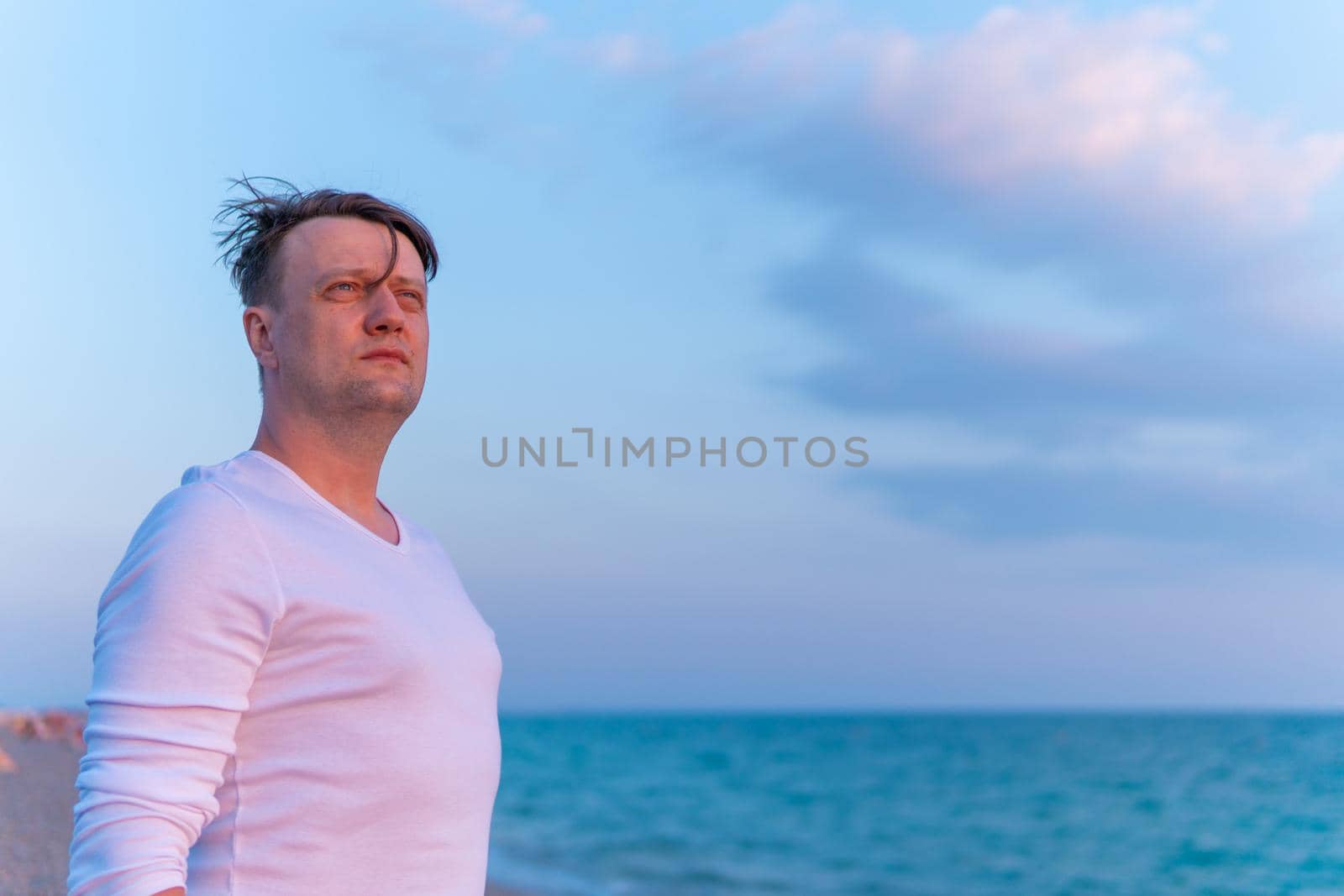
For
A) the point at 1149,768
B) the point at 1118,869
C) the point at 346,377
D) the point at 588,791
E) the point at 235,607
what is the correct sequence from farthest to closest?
1. the point at 1149,768
2. the point at 588,791
3. the point at 1118,869
4. the point at 346,377
5. the point at 235,607

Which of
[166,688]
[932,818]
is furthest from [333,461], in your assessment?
[932,818]

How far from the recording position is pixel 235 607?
1394 mm

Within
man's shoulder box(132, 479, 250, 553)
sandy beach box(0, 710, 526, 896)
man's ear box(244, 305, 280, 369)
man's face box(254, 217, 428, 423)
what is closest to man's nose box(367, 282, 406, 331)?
man's face box(254, 217, 428, 423)

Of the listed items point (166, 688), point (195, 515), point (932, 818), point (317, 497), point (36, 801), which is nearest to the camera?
point (166, 688)

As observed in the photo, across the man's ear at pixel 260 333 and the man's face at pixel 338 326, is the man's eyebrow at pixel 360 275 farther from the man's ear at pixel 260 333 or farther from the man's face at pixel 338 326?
the man's ear at pixel 260 333

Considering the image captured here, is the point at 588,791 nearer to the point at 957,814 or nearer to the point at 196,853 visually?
the point at 957,814

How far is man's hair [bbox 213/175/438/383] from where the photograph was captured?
1721mm

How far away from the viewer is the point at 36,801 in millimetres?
8148

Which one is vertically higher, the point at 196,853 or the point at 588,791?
the point at 196,853

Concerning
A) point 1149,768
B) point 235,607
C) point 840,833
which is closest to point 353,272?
point 235,607

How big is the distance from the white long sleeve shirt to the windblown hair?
279 millimetres

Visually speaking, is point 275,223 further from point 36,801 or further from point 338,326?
point 36,801

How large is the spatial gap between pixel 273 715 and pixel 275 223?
0.73 m

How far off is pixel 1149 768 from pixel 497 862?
22566mm
